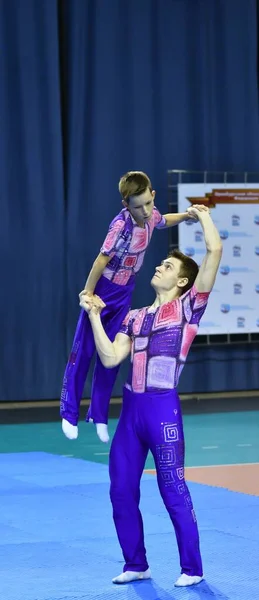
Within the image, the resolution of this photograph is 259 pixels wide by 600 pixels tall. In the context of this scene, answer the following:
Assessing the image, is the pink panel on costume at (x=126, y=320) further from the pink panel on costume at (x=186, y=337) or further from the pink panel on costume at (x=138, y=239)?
the pink panel on costume at (x=138, y=239)

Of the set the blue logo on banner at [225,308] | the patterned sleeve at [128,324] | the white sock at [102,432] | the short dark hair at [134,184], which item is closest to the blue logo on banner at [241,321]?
the blue logo on banner at [225,308]

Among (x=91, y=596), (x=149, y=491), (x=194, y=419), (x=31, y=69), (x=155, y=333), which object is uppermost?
(x=31, y=69)

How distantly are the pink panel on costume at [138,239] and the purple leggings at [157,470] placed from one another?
82 centimetres

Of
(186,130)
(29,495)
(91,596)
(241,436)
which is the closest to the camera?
(91,596)

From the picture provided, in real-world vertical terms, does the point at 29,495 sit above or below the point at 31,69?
below

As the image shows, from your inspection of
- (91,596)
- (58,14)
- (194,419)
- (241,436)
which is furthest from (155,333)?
(58,14)

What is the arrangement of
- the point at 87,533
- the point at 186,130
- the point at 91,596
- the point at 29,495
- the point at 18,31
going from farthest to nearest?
the point at 186,130 < the point at 18,31 < the point at 29,495 < the point at 87,533 < the point at 91,596

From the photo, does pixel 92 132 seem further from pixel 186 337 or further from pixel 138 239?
pixel 186 337

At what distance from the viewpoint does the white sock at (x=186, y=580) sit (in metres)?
4.57

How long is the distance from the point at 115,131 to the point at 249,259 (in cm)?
221

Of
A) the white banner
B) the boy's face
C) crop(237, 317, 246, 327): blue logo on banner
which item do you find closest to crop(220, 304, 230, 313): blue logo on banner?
the white banner

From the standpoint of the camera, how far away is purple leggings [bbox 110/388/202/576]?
455 centimetres

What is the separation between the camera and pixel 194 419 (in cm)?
1105

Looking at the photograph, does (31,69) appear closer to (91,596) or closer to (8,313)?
(8,313)
